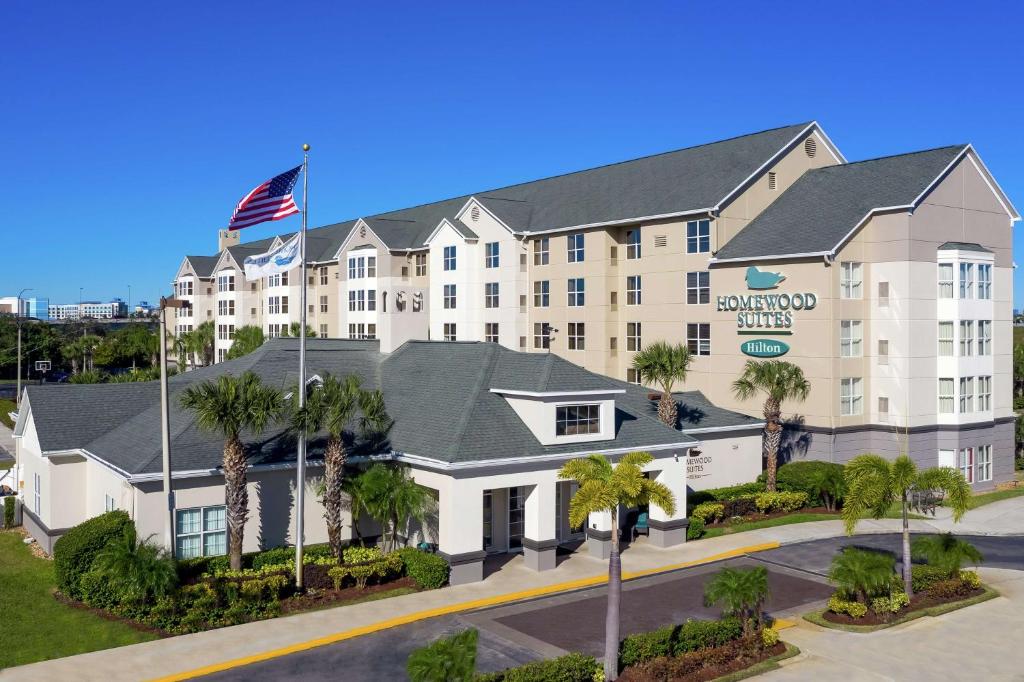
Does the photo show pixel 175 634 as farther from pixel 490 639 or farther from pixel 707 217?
pixel 707 217

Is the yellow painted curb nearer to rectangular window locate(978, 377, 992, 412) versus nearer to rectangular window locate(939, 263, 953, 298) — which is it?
rectangular window locate(939, 263, 953, 298)

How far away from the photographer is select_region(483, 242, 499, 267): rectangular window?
58.0 m

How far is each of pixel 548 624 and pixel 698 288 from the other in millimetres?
27703

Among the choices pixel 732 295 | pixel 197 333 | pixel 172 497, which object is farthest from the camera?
pixel 197 333

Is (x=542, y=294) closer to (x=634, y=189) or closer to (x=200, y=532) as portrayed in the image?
(x=634, y=189)

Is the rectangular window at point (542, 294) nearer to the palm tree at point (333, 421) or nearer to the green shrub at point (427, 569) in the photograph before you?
the palm tree at point (333, 421)

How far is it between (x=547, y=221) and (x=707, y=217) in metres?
12.9

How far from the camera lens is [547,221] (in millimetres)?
55875

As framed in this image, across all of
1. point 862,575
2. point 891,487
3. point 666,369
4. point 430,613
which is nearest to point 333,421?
point 430,613

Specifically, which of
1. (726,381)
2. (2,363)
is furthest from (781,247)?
(2,363)

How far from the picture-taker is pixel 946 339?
140 feet

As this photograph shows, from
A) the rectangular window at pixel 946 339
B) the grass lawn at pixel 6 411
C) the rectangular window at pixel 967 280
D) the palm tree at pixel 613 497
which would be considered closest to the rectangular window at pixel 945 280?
the rectangular window at pixel 967 280

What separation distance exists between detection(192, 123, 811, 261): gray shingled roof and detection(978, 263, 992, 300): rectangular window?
11710mm

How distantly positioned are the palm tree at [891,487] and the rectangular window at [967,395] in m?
21.0
